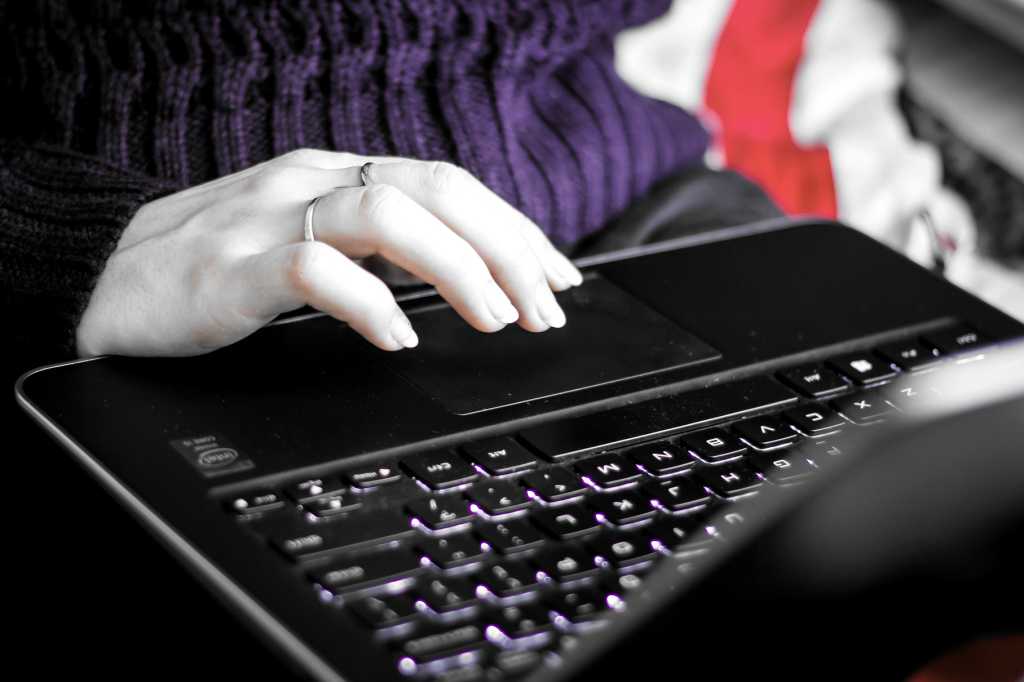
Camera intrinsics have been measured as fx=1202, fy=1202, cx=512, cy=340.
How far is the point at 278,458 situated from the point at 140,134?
0.31 m

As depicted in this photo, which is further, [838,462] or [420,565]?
[420,565]

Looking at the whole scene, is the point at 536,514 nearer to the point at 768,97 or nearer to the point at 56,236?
the point at 56,236

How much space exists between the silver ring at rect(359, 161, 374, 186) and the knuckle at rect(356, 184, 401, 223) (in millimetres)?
32

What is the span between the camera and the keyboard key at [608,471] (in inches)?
16.5

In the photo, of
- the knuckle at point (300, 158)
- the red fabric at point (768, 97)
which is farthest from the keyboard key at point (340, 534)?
the red fabric at point (768, 97)

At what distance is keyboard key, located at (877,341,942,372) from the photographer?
0.53 meters

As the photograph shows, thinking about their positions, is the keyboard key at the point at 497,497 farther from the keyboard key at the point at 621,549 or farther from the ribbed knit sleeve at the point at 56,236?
the ribbed knit sleeve at the point at 56,236

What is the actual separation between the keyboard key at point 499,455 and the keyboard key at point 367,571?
2.4 inches

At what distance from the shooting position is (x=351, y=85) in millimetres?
678

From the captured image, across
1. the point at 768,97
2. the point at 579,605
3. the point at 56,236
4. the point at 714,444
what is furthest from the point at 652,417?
the point at 768,97

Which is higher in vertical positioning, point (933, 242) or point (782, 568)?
point (782, 568)

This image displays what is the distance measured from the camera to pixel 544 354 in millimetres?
517

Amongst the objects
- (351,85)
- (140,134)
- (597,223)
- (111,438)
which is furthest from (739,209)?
(111,438)

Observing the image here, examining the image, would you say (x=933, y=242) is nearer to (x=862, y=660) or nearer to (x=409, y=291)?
(x=409, y=291)
